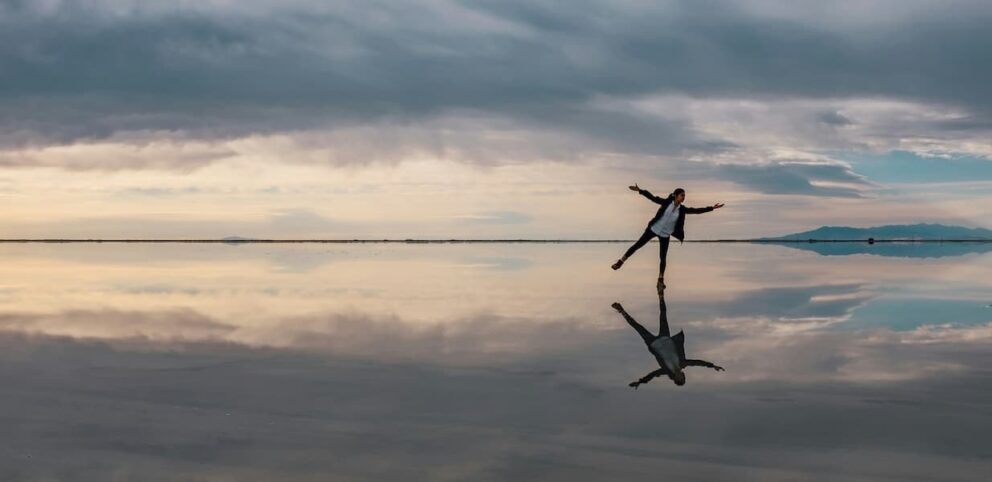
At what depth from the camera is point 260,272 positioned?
29.1 m

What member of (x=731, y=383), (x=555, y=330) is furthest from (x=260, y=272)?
(x=731, y=383)

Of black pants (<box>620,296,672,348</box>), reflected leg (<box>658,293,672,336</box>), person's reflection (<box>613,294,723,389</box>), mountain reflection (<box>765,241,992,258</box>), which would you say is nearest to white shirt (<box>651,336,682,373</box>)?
person's reflection (<box>613,294,723,389</box>)

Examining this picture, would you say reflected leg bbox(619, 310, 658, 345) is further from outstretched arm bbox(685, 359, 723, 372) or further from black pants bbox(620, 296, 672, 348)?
outstretched arm bbox(685, 359, 723, 372)

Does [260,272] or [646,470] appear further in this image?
[260,272]

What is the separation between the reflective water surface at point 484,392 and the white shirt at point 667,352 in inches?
6.6

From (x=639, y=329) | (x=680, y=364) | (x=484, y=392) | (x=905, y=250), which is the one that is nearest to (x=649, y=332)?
(x=639, y=329)

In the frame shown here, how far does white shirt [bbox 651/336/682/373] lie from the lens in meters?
9.70

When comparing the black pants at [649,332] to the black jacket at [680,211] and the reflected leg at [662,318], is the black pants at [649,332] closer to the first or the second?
the reflected leg at [662,318]

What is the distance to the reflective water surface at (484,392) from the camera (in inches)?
225

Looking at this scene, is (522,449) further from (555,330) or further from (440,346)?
(555,330)

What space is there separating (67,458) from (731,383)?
507 centimetres

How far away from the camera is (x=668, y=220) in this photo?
2288 cm

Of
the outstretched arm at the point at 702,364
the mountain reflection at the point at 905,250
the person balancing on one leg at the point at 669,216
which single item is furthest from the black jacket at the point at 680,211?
the mountain reflection at the point at 905,250

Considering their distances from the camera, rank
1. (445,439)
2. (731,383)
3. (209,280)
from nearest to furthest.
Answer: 1. (445,439)
2. (731,383)
3. (209,280)
